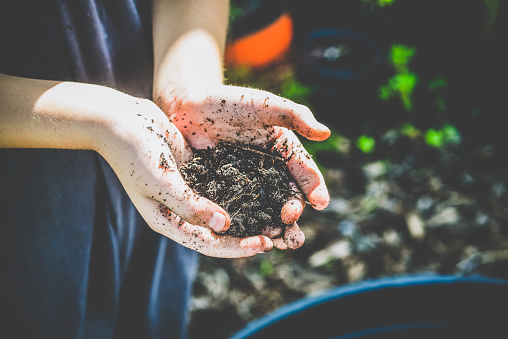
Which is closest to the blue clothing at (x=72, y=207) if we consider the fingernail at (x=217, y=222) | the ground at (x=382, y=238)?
the fingernail at (x=217, y=222)

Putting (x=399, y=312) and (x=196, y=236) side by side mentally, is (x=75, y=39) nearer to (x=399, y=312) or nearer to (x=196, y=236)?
(x=196, y=236)

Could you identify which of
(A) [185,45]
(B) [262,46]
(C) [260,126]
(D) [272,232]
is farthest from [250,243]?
(B) [262,46]

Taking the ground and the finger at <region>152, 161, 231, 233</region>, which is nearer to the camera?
the finger at <region>152, 161, 231, 233</region>

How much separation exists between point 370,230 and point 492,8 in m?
1.77

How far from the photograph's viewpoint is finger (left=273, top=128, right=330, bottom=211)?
1.18m

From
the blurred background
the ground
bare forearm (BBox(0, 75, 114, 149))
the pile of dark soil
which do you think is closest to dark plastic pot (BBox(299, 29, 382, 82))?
the blurred background

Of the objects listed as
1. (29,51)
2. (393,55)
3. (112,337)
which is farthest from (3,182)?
(393,55)

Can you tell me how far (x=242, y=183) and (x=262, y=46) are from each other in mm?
1996

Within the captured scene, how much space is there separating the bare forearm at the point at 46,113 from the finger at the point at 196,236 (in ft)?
0.83

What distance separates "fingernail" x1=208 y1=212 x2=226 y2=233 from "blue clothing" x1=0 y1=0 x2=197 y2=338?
1.23ft

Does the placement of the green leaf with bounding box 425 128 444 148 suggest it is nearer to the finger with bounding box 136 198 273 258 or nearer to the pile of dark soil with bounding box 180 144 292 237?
the pile of dark soil with bounding box 180 144 292 237

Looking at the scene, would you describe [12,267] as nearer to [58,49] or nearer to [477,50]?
[58,49]

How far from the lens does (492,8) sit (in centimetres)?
251

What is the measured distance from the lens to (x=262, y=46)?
294 cm
